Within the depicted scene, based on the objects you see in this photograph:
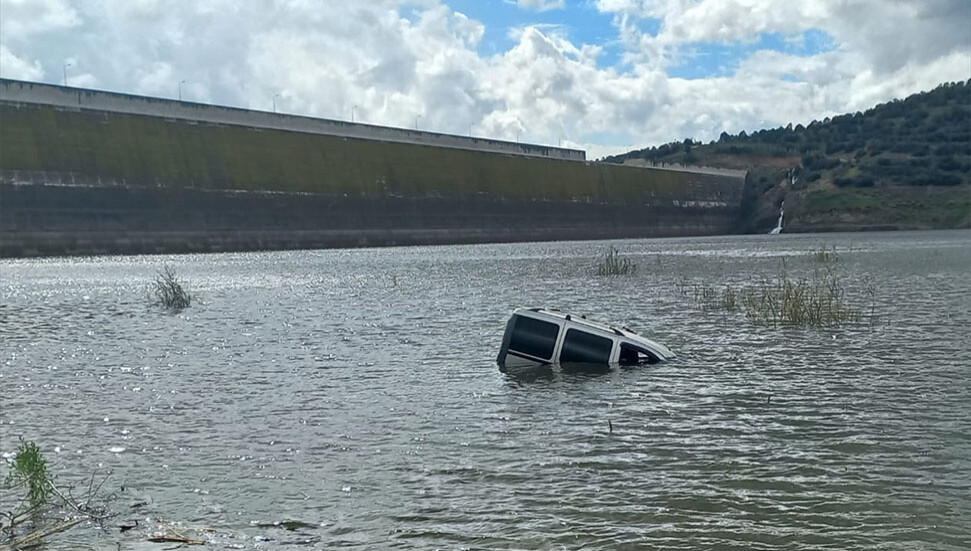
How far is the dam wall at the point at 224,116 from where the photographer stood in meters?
69.4

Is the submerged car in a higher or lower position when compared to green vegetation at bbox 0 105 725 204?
lower

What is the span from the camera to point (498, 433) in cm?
1165

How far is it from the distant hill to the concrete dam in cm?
1666

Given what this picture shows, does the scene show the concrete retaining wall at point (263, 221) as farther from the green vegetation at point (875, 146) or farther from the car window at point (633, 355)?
the car window at point (633, 355)

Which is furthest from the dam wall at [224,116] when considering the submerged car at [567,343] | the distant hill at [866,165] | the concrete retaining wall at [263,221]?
the submerged car at [567,343]

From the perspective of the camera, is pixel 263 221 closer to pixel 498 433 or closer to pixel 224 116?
pixel 224 116

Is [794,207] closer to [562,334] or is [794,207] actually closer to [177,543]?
[562,334]

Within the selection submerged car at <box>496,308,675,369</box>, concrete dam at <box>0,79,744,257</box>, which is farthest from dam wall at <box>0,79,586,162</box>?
submerged car at <box>496,308,675,369</box>

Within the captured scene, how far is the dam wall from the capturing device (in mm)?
69375

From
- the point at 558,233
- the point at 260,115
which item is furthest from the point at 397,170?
the point at 558,233

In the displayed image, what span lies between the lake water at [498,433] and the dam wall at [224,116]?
50.4 m

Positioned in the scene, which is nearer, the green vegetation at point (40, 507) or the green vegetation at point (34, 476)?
the green vegetation at point (40, 507)

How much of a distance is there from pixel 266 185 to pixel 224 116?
9.71m

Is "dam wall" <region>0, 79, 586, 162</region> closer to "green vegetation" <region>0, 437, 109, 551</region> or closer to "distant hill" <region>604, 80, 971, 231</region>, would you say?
"distant hill" <region>604, 80, 971, 231</region>
